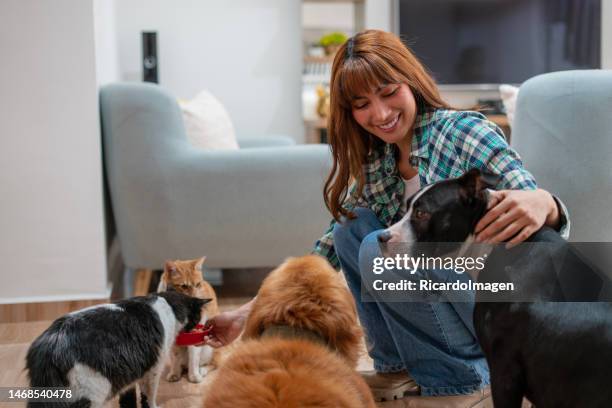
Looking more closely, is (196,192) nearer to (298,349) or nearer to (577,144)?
(577,144)

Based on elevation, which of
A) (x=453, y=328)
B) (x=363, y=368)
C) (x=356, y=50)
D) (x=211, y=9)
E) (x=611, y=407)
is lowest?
(x=363, y=368)

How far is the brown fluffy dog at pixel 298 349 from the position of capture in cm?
124

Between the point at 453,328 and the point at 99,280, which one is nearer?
the point at 453,328

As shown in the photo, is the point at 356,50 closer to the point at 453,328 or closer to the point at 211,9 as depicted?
the point at 453,328

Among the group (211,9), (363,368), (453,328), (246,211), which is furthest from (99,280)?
(211,9)

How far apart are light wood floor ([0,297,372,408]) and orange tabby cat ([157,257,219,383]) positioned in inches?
1.3

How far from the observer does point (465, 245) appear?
1385 mm

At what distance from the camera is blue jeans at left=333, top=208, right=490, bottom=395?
6.14 ft

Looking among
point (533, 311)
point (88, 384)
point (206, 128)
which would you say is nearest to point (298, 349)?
point (533, 311)

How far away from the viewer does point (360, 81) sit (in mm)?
1731

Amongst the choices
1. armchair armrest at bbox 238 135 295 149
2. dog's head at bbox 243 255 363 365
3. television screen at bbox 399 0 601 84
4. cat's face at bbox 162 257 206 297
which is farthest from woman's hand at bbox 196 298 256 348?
television screen at bbox 399 0 601 84

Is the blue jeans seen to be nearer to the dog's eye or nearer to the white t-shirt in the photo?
the white t-shirt

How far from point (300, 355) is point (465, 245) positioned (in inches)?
14.8

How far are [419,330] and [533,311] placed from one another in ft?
2.15
